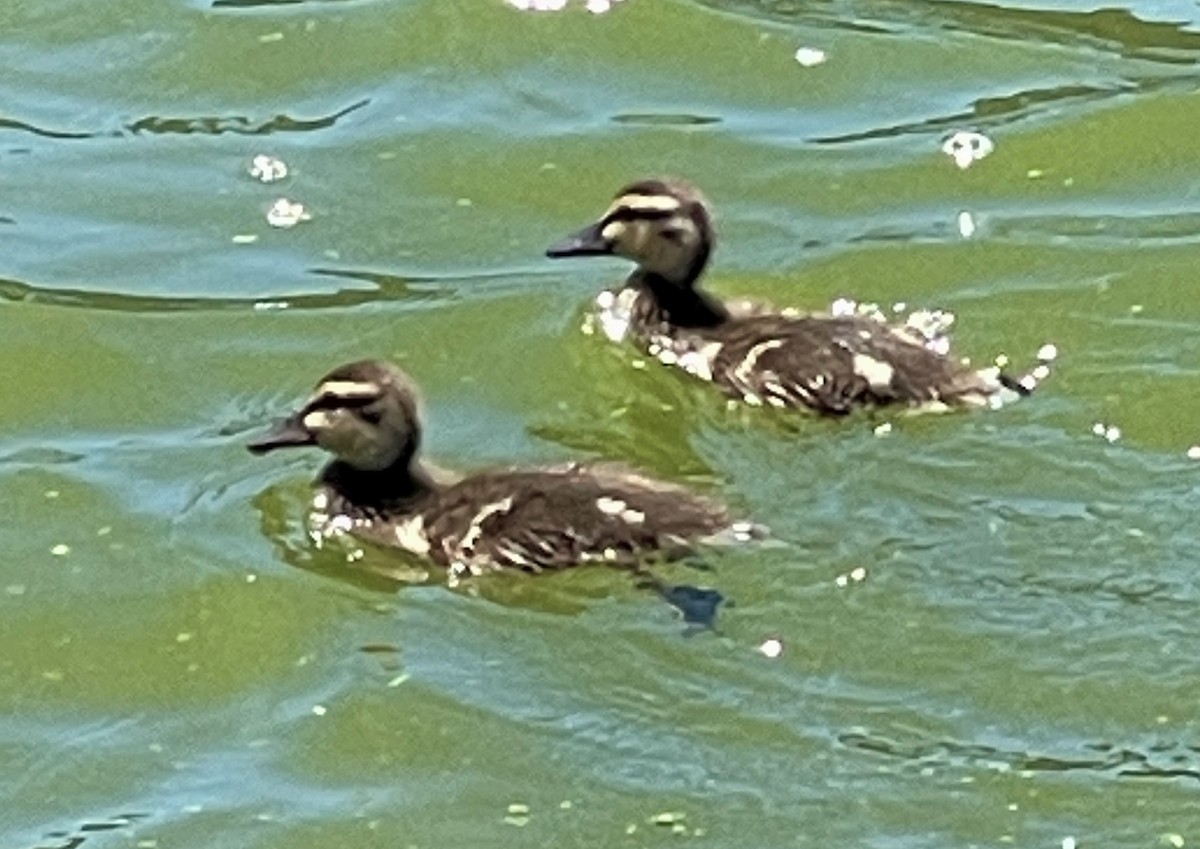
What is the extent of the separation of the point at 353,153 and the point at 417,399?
1784 millimetres

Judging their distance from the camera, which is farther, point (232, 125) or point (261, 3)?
point (261, 3)

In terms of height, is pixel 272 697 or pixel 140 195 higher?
pixel 140 195

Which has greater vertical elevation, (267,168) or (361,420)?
(267,168)

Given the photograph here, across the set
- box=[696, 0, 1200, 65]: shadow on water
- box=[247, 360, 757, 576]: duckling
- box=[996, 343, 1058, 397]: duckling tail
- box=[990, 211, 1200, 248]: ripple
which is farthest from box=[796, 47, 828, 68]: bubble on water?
box=[247, 360, 757, 576]: duckling

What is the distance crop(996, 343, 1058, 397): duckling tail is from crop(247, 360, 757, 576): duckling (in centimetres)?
77

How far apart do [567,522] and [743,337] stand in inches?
37.2

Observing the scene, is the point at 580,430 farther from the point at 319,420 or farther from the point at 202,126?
the point at 202,126

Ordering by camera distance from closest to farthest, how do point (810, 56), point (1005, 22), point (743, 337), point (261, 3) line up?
point (743, 337), point (810, 56), point (1005, 22), point (261, 3)

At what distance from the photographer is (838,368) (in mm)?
7121

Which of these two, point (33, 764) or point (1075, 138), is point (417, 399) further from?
point (1075, 138)

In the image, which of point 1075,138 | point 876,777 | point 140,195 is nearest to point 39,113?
→ point 140,195

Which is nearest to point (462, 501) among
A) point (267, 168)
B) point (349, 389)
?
point (349, 389)

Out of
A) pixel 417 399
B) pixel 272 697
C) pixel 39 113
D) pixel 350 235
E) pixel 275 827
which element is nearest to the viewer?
pixel 275 827

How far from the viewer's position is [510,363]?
7492 millimetres
